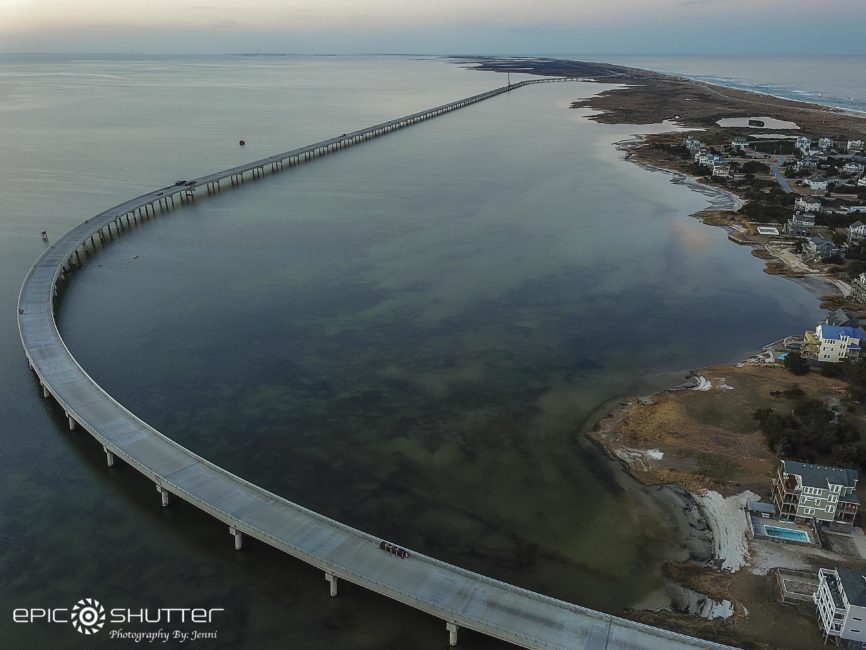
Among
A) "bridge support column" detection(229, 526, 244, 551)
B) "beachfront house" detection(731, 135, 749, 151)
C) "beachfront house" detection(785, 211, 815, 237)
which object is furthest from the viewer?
"beachfront house" detection(731, 135, 749, 151)

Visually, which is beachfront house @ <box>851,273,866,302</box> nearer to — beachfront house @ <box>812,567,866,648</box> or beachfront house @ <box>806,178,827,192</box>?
beachfront house @ <box>812,567,866,648</box>

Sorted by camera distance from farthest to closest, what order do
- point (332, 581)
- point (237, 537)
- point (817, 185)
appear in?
point (817, 185)
point (237, 537)
point (332, 581)

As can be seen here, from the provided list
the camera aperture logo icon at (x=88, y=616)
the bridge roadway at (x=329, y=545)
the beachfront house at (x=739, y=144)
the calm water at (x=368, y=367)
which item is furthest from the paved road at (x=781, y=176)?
the camera aperture logo icon at (x=88, y=616)

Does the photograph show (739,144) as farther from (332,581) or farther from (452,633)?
(332,581)

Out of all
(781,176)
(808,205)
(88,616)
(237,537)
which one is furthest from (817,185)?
(88,616)

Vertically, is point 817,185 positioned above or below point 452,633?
above

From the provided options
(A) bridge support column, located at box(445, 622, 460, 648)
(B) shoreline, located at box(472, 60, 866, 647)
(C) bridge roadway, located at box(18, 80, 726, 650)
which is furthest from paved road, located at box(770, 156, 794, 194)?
(A) bridge support column, located at box(445, 622, 460, 648)

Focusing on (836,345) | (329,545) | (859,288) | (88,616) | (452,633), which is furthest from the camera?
(859,288)
